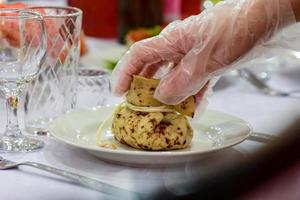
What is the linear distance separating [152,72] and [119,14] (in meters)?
0.84

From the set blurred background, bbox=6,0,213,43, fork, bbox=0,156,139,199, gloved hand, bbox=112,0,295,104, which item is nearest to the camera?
fork, bbox=0,156,139,199

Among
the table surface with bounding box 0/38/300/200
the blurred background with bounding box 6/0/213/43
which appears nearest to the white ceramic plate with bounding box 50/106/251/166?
the table surface with bounding box 0/38/300/200

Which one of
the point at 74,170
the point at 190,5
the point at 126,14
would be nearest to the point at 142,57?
the point at 74,170

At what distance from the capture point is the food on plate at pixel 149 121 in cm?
62

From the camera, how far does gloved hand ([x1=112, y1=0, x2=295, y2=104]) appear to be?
2.11ft

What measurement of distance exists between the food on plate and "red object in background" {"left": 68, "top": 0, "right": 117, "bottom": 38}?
908 mm

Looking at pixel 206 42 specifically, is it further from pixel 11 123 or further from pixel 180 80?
pixel 11 123

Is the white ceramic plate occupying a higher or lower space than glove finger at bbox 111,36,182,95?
lower

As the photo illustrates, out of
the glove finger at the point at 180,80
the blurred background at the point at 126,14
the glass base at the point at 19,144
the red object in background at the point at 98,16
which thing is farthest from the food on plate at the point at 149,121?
the red object in background at the point at 98,16

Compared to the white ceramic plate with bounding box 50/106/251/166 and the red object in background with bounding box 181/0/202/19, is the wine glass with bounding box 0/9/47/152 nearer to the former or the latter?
the white ceramic plate with bounding box 50/106/251/166

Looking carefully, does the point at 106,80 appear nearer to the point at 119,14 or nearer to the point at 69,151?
the point at 69,151

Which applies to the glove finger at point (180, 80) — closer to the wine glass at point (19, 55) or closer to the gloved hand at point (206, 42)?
the gloved hand at point (206, 42)

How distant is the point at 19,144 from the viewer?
0.70 m

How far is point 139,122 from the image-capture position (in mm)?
634
